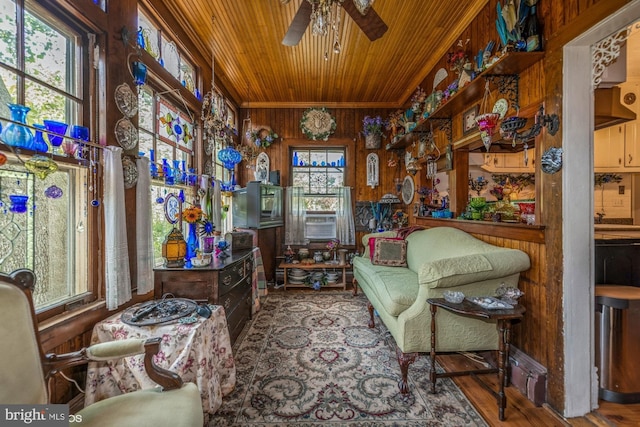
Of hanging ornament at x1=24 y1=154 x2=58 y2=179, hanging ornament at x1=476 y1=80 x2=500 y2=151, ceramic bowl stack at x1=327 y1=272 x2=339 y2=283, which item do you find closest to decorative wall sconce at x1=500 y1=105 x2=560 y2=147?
hanging ornament at x1=476 y1=80 x2=500 y2=151

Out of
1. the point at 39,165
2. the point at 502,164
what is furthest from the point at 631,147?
the point at 39,165

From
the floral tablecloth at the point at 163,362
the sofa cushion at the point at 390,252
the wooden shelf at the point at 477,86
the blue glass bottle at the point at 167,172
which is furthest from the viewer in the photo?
the sofa cushion at the point at 390,252

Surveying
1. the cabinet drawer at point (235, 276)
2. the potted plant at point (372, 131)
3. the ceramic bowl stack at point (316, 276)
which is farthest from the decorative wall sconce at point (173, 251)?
the potted plant at point (372, 131)

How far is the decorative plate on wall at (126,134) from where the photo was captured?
73.1 inches

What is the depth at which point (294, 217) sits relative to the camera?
4.80 metres

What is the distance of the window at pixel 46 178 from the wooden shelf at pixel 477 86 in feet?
9.15

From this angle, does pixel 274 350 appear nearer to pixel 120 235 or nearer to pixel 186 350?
pixel 186 350

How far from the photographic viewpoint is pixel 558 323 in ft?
5.62

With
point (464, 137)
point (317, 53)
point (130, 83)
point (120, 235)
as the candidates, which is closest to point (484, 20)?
point (464, 137)

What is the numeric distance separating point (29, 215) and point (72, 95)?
2.48ft

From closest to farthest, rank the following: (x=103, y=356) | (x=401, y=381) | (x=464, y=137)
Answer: (x=103, y=356), (x=401, y=381), (x=464, y=137)

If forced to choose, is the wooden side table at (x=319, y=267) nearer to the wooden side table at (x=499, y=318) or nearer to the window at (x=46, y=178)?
the wooden side table at (x=499, y=318)

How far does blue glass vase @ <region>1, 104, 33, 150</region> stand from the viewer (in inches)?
48.1

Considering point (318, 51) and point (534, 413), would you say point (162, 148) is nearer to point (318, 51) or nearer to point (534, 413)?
point (318, 51)
